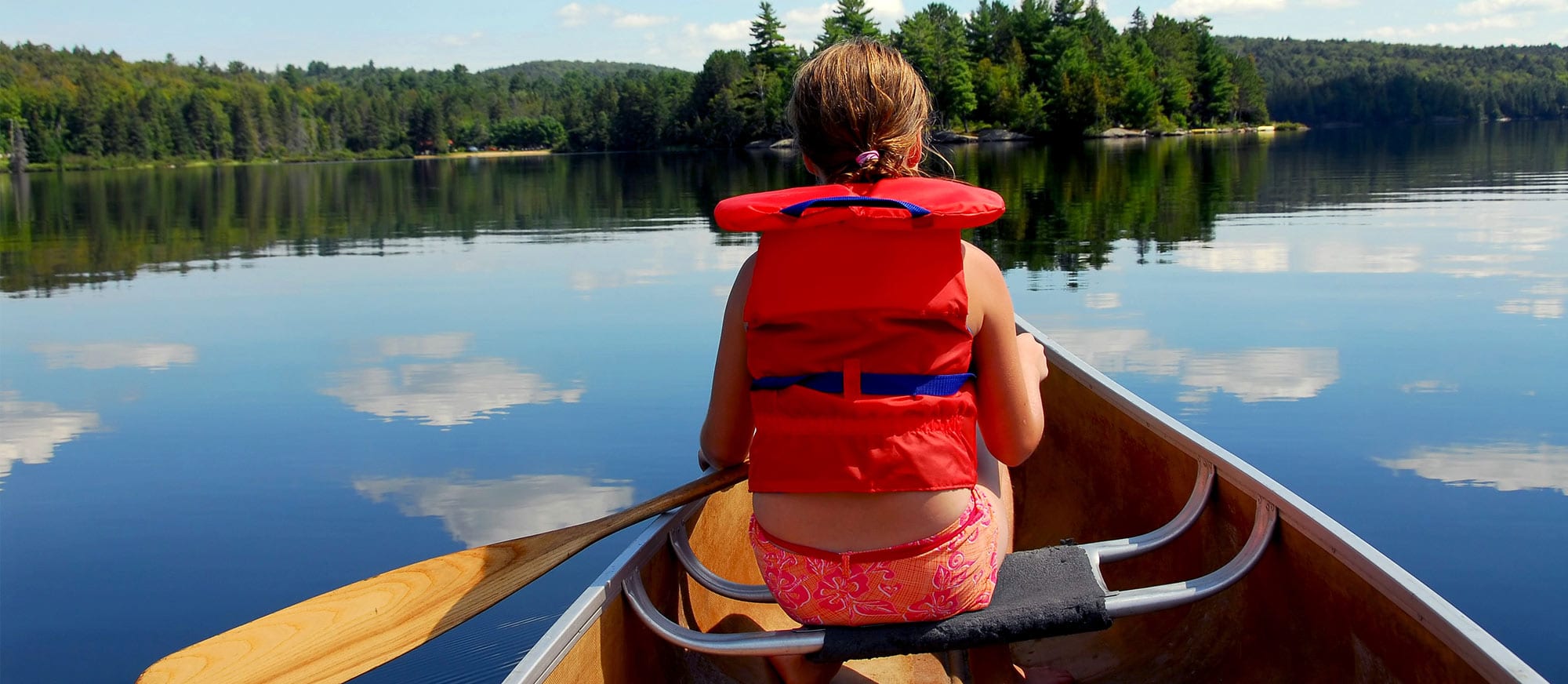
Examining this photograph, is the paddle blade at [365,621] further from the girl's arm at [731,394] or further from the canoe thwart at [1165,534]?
the canoe thwart at [1165,534]

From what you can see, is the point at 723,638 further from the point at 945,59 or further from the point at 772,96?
the point at 772,96

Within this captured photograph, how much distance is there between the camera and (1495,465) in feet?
17.5

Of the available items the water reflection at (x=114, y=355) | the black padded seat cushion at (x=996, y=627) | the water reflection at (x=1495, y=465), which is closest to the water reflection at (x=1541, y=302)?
the water reflection at (x=1495, y=465)

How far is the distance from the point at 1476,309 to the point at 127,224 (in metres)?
23.4

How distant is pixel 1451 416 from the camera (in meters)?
6.11

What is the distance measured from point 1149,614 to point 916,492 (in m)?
1.35

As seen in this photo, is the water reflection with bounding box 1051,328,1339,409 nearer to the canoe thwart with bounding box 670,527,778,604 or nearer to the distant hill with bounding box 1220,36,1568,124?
the canoe thwart with bounding box 670,527,778,604

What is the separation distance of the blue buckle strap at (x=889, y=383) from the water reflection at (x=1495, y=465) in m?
4.23

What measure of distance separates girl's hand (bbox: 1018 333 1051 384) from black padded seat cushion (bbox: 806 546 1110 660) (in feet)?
1.43

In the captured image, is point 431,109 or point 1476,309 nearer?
point 1476,309

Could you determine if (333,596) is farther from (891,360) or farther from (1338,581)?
(1338,581)

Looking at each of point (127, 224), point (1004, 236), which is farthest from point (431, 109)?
point (1004, 236)

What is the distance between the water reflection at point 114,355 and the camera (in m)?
8.70

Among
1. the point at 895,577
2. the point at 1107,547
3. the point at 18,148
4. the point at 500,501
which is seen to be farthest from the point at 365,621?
the point at 18,148
